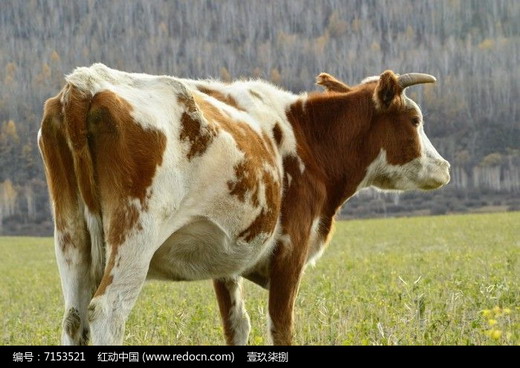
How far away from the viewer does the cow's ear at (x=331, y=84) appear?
375 inches

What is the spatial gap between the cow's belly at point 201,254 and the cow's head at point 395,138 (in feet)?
7.36

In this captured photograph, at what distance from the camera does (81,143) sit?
19.6 ft

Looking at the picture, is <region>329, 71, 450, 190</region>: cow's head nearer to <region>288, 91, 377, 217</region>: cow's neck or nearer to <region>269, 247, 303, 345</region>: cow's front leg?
<region>288, 91, 377, 217</region>: cow's neck

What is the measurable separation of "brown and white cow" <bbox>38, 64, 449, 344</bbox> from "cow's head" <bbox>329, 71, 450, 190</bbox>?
289mm

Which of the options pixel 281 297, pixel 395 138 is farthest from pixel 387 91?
pixel 281 297

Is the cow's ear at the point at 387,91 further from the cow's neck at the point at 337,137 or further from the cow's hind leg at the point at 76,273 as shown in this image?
the cow's hind leg at the point at 76,273

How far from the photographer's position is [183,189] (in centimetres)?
623

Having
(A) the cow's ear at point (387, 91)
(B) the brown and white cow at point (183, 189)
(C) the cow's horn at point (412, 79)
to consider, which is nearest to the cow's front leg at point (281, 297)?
(B) the brown and white cow at point (183, 189)

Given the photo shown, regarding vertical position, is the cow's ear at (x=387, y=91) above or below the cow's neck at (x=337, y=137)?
above

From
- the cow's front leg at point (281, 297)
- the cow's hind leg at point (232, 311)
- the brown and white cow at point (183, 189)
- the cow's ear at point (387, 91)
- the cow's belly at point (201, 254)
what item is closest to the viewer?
the brown and white cow at point (183, 189)

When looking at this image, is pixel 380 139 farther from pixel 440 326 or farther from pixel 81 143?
pixel 81 143

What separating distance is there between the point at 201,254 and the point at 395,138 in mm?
3271

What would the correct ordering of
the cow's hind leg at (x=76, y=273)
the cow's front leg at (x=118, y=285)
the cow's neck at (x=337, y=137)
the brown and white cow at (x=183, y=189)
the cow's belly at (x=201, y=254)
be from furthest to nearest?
the cow's neck at (x=337, y=137), the cow's belly at (x=201, y=254), the cow's hind leg at (x=76, y=273), the brown and white cow at (x=183, y=189), the cow's front leg at (x=118, y=285)

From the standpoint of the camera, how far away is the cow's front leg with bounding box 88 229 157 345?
18.8ft
